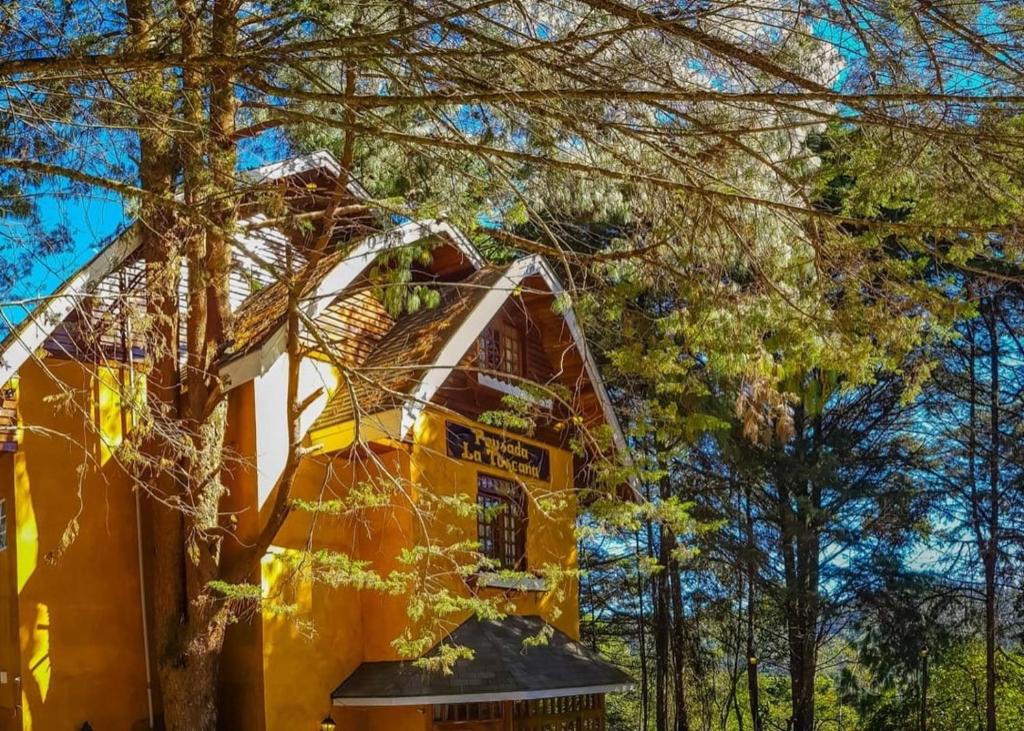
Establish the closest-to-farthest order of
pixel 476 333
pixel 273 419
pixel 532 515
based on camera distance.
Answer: pixel 273 419, pixel 476 333, pixel 532 515

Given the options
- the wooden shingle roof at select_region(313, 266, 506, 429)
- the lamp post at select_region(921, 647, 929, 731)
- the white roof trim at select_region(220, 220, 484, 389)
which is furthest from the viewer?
the lamp post at select_region(921, 647, 929, 731)

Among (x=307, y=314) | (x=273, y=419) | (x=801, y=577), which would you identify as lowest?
(x=801, y=577)

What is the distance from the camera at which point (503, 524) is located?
47.4ft

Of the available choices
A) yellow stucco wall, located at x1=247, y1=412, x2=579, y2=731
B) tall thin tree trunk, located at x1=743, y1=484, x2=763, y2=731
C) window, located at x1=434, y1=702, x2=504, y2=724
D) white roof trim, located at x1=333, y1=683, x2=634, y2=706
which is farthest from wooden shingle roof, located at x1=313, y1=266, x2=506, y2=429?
tall thin tree trunk, located at x1=743, y1=484, x2=763, y2=731

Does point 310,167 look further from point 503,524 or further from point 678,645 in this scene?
point 678,645

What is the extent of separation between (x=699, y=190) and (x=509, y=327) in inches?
303

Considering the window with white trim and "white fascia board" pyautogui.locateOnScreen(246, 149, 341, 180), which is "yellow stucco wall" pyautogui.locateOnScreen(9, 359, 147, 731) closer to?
the window with white trim

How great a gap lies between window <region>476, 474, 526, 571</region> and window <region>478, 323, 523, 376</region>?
1.32 meters

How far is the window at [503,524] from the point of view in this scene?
13.9 meters

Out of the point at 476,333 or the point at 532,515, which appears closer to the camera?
the point at 476,333

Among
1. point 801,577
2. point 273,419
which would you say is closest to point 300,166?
point 273,419

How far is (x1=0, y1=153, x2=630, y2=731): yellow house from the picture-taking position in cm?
1091

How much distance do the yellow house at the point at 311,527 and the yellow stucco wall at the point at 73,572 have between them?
2cm

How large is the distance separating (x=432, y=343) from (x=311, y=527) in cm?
263
